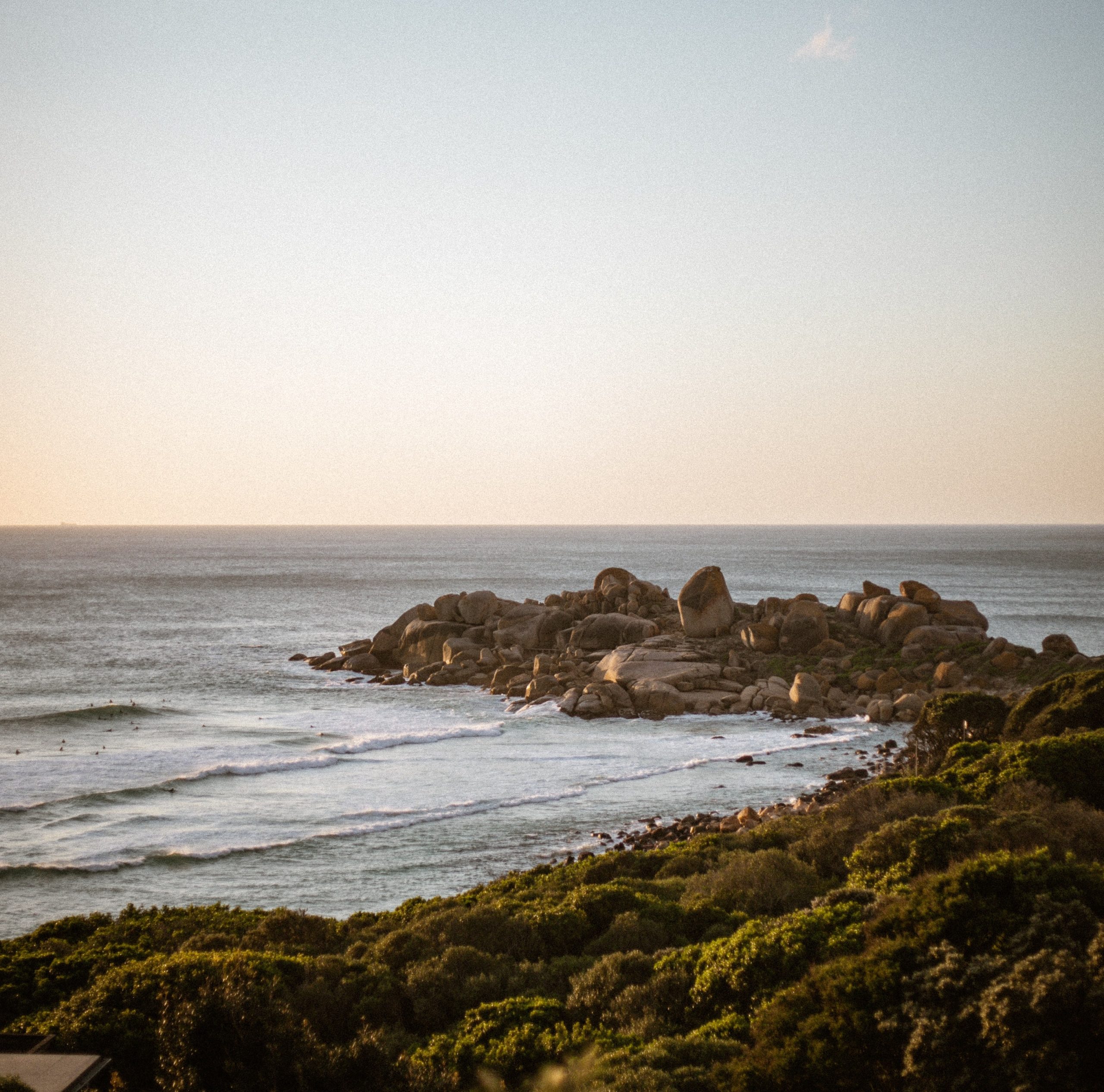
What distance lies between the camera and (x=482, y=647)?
52.2 m

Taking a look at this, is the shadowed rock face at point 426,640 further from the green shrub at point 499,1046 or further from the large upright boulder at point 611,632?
the green shrub at point 499,1046

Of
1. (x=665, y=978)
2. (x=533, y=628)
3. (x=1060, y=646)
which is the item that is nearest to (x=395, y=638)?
(x=533, y=628)

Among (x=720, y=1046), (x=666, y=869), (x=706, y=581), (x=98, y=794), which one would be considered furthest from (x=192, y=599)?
(x=720, y=1046)

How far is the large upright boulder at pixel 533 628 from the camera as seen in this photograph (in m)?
52.0

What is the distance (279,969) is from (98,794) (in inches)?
812

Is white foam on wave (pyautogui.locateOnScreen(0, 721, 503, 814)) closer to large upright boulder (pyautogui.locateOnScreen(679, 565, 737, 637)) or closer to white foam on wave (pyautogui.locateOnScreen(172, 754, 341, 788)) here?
white foam on wave (pyautogui.locateOnScreen(172, 754, 341, 788))

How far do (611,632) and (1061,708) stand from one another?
96.5 feet

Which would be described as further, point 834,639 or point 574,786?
point 834,639

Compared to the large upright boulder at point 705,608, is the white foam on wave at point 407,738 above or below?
below

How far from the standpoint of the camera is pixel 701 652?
153ft

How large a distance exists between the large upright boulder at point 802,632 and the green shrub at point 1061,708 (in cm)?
2310

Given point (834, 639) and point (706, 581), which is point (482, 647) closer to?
point (706, 581)

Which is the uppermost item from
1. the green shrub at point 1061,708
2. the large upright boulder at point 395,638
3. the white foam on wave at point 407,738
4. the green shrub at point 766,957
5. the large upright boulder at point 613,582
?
the large upright boulder at point 613,582

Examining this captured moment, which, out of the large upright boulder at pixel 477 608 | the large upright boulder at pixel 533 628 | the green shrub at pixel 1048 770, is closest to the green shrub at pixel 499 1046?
the green shrub at pixel 1048 770
